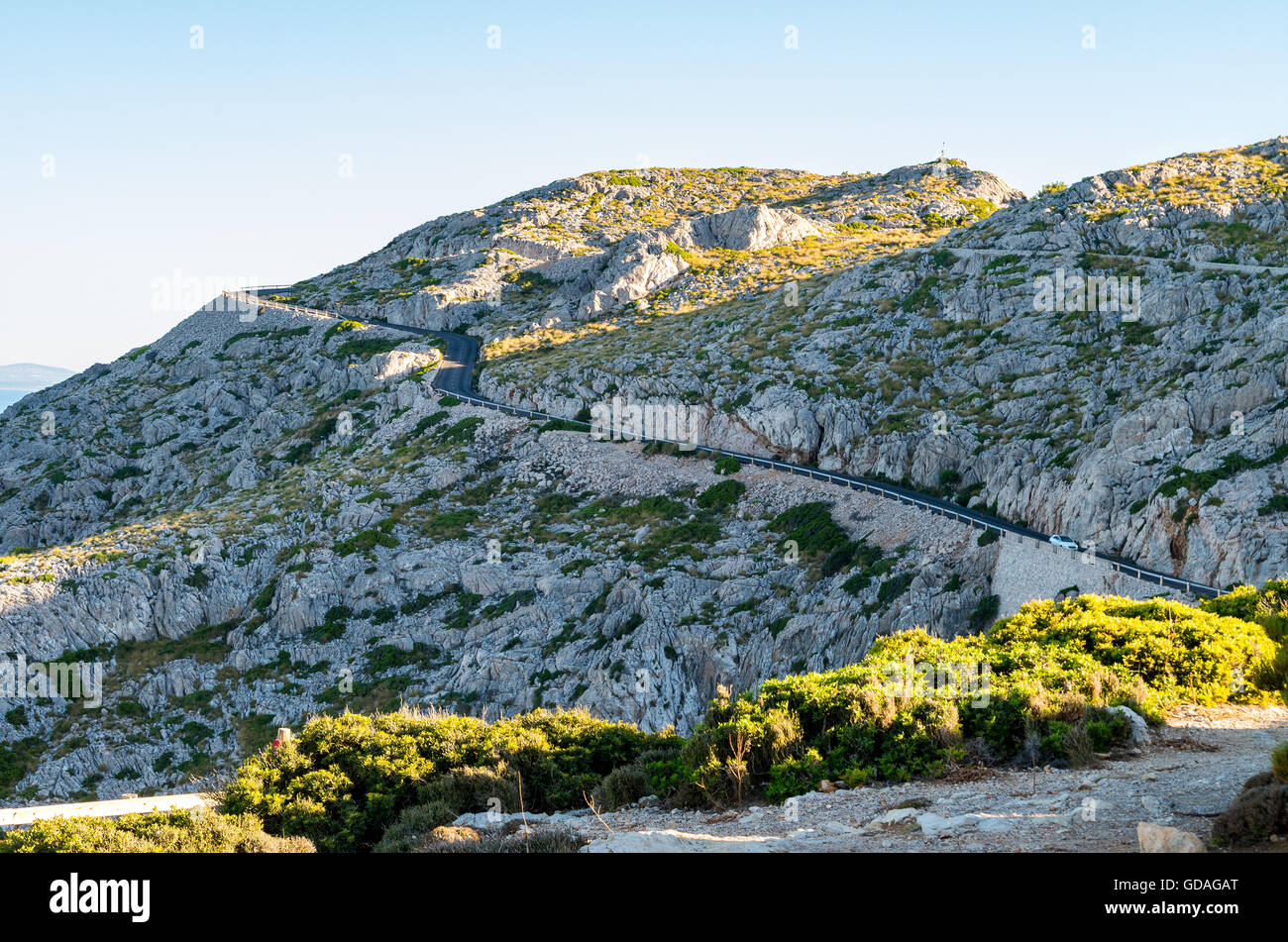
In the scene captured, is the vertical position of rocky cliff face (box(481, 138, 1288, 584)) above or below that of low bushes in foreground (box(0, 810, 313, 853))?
above

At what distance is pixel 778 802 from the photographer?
54.0 ft

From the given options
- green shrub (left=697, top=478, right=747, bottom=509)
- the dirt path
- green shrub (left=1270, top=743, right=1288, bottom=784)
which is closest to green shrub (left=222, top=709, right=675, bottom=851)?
the dirt path

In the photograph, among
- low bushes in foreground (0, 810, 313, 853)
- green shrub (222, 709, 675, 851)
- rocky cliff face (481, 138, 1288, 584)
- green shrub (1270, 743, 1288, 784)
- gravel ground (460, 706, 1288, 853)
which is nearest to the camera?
green shrub (1270, 743, 1288, 784)

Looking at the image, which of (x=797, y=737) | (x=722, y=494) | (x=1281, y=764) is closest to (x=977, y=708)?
(x=797, y=737)

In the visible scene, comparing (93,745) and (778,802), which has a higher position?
(778,802)

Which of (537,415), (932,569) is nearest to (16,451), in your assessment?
(537,415)

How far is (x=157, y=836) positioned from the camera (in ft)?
56.8

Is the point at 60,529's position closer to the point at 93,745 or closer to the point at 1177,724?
the point at 93,745

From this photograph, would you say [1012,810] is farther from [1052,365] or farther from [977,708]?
[1052,365]

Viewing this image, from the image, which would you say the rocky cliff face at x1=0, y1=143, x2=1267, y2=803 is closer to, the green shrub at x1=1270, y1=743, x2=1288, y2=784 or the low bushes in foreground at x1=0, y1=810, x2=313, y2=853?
the low bushes in foreground at x1=0, y1=810, x2=313, y2=853

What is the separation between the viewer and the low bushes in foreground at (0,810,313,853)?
54.3 ft

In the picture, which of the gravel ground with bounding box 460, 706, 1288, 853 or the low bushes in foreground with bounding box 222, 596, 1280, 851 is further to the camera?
the low bushes in foreground with bounding box 222, 596, 1280, 851

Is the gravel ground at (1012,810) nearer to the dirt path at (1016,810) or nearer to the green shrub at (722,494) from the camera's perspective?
the dirt path at (1016,810)
